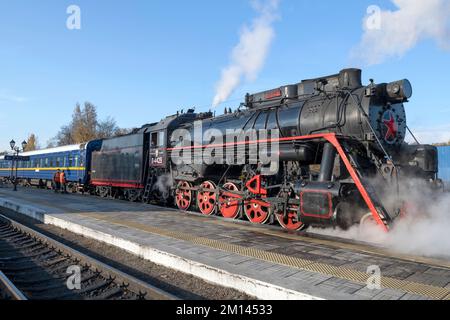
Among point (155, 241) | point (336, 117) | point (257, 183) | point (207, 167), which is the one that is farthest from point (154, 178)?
point (336, 117)

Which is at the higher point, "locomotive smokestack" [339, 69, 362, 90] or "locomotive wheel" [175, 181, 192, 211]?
"locomotive smokestack" [339, 69, 362, 90]

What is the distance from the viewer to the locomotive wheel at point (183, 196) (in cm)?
1258

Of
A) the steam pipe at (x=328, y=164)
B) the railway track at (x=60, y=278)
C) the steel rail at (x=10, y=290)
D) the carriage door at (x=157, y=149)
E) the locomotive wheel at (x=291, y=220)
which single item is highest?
the carriage door at (x=157, y=149)

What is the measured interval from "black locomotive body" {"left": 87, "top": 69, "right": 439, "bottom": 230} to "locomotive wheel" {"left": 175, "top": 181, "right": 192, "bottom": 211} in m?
0.23

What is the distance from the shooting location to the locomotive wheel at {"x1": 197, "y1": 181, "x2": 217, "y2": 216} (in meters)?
11.4

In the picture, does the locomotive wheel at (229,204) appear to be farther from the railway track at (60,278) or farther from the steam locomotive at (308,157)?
the railway track at (60,278)

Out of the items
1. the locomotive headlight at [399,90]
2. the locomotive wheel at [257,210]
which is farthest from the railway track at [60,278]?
the locomotive headlight at [399,90]

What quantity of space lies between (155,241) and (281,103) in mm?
5437

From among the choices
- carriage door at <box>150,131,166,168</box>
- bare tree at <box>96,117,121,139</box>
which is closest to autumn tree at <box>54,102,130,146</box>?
bare tree at <box>96,117,121,139</box>

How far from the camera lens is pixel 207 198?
1166 centimetres

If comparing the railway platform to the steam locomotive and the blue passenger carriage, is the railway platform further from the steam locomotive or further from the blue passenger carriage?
the blue passenger carriage

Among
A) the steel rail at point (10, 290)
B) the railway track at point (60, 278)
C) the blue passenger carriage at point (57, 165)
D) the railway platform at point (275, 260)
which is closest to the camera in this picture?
the railway platform at point (275, 260)

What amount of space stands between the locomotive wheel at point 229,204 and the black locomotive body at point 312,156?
30 mm

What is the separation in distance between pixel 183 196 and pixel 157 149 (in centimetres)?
272
